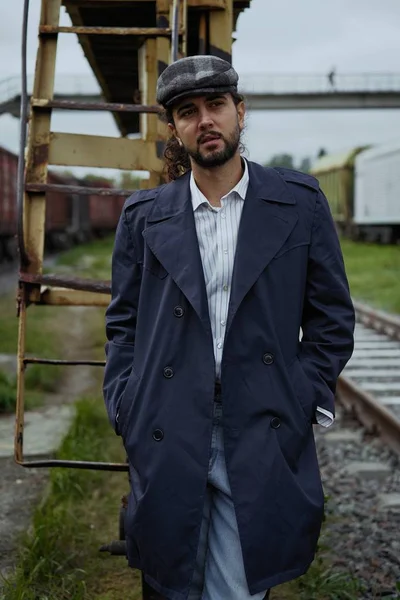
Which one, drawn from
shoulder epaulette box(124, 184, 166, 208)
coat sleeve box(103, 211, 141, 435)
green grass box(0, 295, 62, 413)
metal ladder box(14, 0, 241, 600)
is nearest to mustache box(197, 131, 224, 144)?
shoulder epaulette box(124, 184, 166, 208)

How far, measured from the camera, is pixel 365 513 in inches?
203

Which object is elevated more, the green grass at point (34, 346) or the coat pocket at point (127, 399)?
the coat pocket at point (127, 399)

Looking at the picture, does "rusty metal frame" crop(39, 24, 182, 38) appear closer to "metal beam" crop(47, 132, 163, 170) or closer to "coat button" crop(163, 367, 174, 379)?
"metal beam" crop(47, 132, 163, 170)

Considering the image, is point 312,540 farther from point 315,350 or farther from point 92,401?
point 92,401

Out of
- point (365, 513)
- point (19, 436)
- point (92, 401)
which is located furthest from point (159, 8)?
point (92, 401)

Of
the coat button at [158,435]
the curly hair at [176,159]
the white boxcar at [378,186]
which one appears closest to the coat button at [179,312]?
the coat button at [158,435]

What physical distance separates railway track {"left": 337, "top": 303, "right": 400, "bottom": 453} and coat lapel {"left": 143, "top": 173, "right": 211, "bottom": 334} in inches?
157

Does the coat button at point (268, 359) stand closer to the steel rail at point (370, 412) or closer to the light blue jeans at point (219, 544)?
the light blue jeans at point (219, 544)

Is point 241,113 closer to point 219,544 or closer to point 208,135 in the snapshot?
point 208,135

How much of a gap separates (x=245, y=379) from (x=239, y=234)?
43 centimetres

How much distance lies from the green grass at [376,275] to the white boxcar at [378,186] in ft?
3.85

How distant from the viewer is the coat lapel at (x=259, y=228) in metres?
2.56

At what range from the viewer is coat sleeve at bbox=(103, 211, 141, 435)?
2768mm

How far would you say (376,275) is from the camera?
19.7 m
